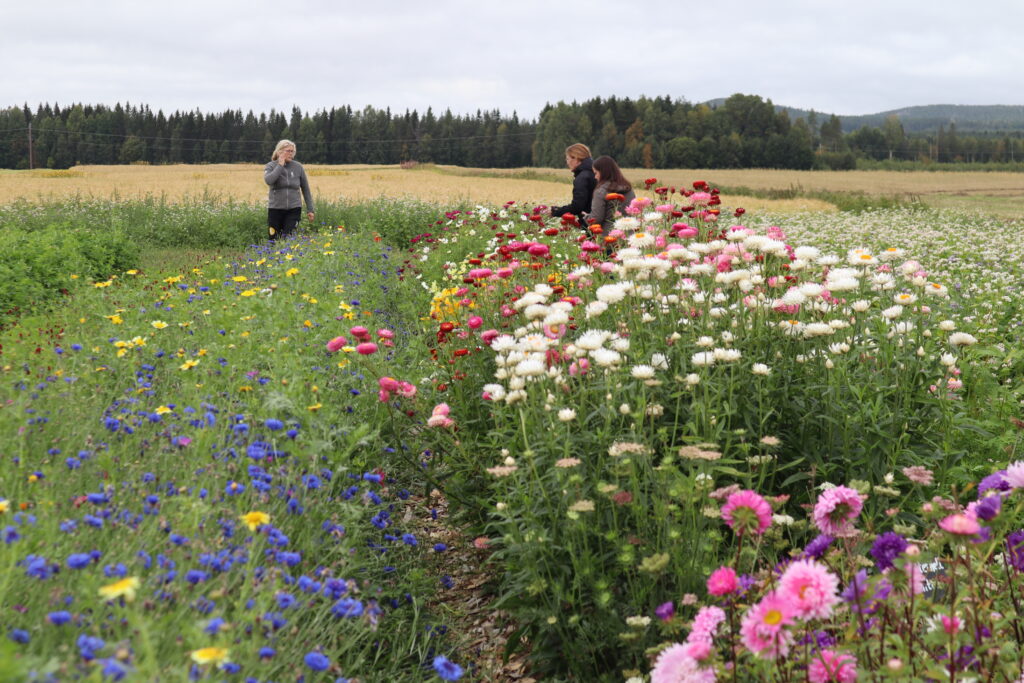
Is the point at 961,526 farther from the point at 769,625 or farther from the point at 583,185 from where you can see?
the point at 583,185

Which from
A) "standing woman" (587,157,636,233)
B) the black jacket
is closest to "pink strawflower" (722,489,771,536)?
"standing woman" (587,157,636,233)

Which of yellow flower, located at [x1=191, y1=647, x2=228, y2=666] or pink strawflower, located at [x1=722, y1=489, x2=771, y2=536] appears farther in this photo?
pink strawflower, located at [x1=722, y1=489, x2=771, y2=536]

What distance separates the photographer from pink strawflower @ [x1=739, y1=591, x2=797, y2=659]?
162cm

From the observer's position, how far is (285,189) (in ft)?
39.0

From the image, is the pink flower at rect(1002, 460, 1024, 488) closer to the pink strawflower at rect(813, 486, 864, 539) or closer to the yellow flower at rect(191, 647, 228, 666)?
the pink strawflower at rect(813, 486, 864, 539)

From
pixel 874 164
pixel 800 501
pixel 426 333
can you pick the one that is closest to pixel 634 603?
pixel 800 501

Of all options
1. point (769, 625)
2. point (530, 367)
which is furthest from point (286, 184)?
point (769, 625)

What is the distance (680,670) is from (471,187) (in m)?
34.0

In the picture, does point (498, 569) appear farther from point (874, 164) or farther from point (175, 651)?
point (874, 164)

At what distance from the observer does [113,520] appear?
239cm

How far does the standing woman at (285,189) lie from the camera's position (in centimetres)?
1142

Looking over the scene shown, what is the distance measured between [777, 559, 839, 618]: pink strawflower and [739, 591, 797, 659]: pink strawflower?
0.06 feet

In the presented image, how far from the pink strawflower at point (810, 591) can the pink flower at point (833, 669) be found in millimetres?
283

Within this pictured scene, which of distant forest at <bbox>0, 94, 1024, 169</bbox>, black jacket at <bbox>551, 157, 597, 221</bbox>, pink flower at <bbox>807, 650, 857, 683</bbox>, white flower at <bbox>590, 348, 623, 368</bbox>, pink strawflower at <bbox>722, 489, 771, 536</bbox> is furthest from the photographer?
distant forest at <bbox>0, 94, 1024, 169</bbox>
